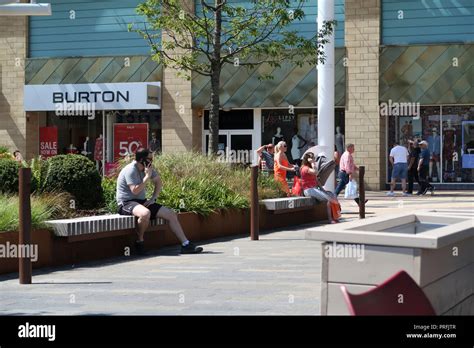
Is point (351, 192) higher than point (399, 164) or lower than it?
lower

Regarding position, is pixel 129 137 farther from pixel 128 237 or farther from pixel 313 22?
pixel 128 237

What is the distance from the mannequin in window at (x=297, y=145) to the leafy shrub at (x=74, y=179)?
17.7 meters

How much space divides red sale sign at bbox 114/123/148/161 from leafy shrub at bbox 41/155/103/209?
60.7 feet

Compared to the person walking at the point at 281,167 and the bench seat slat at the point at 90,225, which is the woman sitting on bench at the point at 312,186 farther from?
the bench seat slat at the point at 90,225

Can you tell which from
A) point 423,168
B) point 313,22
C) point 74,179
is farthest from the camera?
point 313,22

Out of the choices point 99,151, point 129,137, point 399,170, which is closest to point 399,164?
point 399,170

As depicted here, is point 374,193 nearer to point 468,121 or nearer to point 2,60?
point 468,121

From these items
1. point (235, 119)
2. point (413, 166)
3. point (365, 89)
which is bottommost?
point (413, 166)

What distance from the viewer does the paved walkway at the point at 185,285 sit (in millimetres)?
8352

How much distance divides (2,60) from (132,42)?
523 centimetres

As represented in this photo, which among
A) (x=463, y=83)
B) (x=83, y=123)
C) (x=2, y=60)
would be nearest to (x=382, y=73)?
(x=463, y=83)

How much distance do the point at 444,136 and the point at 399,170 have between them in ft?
10.4

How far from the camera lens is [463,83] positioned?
2880 centimetres

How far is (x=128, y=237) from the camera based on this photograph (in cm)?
1303
